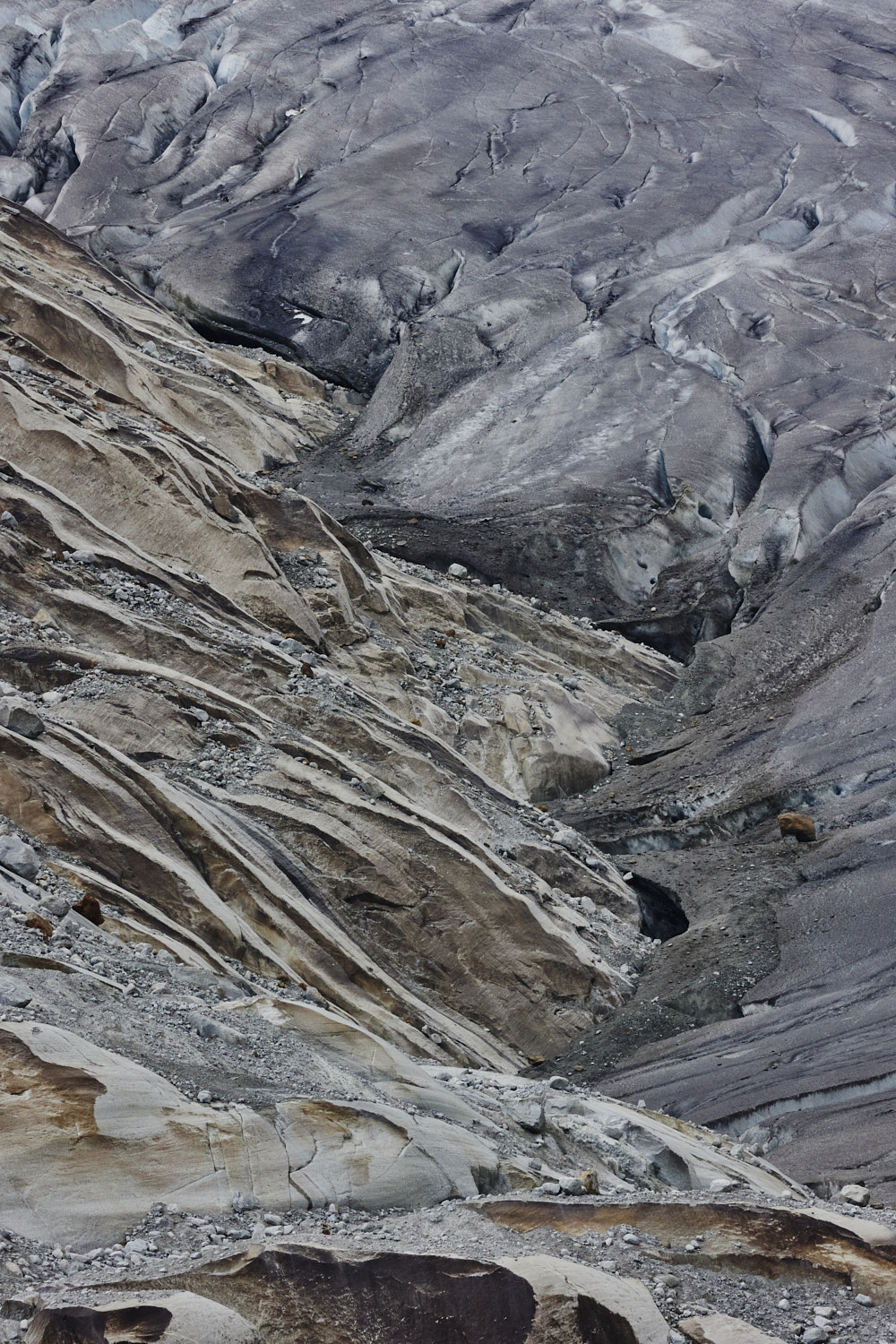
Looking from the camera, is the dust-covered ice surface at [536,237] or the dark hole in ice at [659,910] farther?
the dust-covered ice surface at [536,237]

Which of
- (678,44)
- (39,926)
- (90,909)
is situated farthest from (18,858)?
(678,44)

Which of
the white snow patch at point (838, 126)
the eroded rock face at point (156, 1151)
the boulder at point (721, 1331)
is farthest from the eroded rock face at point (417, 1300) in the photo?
the white snow patch at point (838, 126)

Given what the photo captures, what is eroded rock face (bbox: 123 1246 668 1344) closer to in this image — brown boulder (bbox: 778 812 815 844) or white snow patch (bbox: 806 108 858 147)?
brown boulder (bbox: 778 812 815 844)

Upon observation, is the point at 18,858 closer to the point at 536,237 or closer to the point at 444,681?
the point at 444,681

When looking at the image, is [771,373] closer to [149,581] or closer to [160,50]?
[149,581]

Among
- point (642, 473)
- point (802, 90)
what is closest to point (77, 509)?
point (642, 473)

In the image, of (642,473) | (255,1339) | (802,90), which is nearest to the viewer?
(255,1339)

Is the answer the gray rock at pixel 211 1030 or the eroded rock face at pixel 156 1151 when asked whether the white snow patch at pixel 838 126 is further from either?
the eroded rock face at pixel 156 1151
